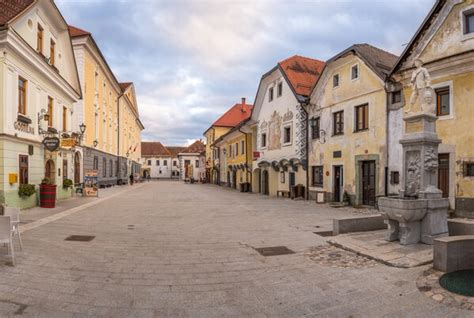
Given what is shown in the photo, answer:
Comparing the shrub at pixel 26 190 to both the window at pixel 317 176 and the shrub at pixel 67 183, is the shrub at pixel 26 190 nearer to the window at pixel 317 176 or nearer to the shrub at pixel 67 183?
the shrub at pixel 67 183

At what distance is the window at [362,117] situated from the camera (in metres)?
16.6

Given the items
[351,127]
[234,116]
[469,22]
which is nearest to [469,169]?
[469,22]

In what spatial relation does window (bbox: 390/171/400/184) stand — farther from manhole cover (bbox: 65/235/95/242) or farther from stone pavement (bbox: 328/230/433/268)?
manhole cover (bbox: 65/235/95/242)

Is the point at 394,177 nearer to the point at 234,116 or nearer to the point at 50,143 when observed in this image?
the point at 50,143

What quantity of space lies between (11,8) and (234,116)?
130 ft

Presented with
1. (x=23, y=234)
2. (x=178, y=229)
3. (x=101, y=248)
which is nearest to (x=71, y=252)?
(x=101, y=248)

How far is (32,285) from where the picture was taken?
194 inches

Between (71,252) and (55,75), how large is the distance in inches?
513

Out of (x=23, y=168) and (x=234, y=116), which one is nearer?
(x=23, y=168)

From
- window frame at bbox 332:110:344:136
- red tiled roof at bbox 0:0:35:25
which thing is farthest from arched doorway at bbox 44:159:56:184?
window frame at bbox 332:110:344:136

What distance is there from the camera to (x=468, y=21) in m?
12.2

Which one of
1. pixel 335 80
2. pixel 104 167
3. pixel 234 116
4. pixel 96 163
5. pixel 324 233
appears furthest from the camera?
pixel 234 116

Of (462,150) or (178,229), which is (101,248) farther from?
(462,150)

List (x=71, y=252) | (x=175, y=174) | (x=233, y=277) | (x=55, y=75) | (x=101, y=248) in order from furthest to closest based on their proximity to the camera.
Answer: (x=175, y=174) < (x=55, y=75) < (x=101, y=248) < (x=71, y=252) < (x=233, y=277)
